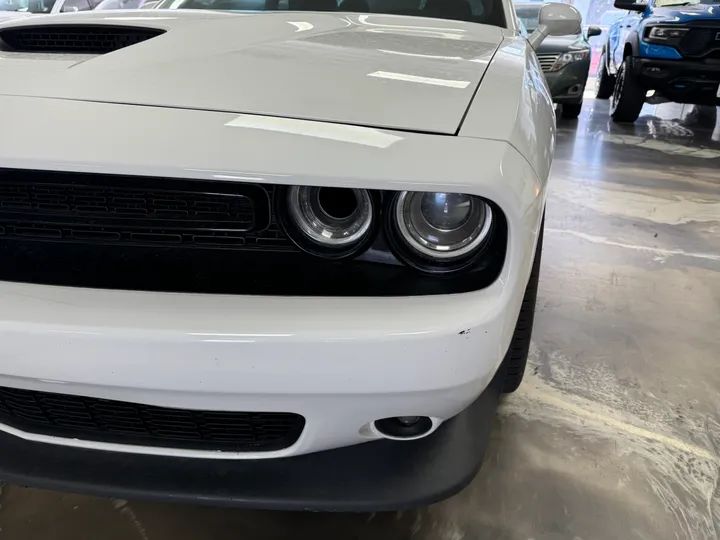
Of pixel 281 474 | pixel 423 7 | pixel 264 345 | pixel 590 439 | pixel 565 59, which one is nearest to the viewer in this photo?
pixel 264 345

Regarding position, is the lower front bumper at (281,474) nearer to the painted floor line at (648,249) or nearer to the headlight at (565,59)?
the painted floor line at (648,249)

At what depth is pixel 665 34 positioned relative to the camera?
A: 16.0 feet

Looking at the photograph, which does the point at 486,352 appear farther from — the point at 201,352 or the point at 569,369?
the point at 569,369

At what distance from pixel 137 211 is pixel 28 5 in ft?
23.9

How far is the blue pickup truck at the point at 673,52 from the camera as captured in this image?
186 inches

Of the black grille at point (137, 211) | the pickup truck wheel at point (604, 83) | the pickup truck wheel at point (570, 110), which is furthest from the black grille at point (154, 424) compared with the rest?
the pickup truck wheel at point (604, 83)

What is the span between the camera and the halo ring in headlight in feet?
2.73

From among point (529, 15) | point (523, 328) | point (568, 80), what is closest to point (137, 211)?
point (523, 328)

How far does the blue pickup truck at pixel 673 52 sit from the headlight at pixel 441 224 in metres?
5.02

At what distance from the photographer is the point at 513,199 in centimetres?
74

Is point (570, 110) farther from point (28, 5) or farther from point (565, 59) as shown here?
point (28, 5)

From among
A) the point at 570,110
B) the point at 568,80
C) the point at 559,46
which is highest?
the point at 559,46

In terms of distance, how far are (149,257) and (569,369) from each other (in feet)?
4.38

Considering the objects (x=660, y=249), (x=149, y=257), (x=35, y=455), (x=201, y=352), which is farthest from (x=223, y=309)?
(x=660, y=249)
